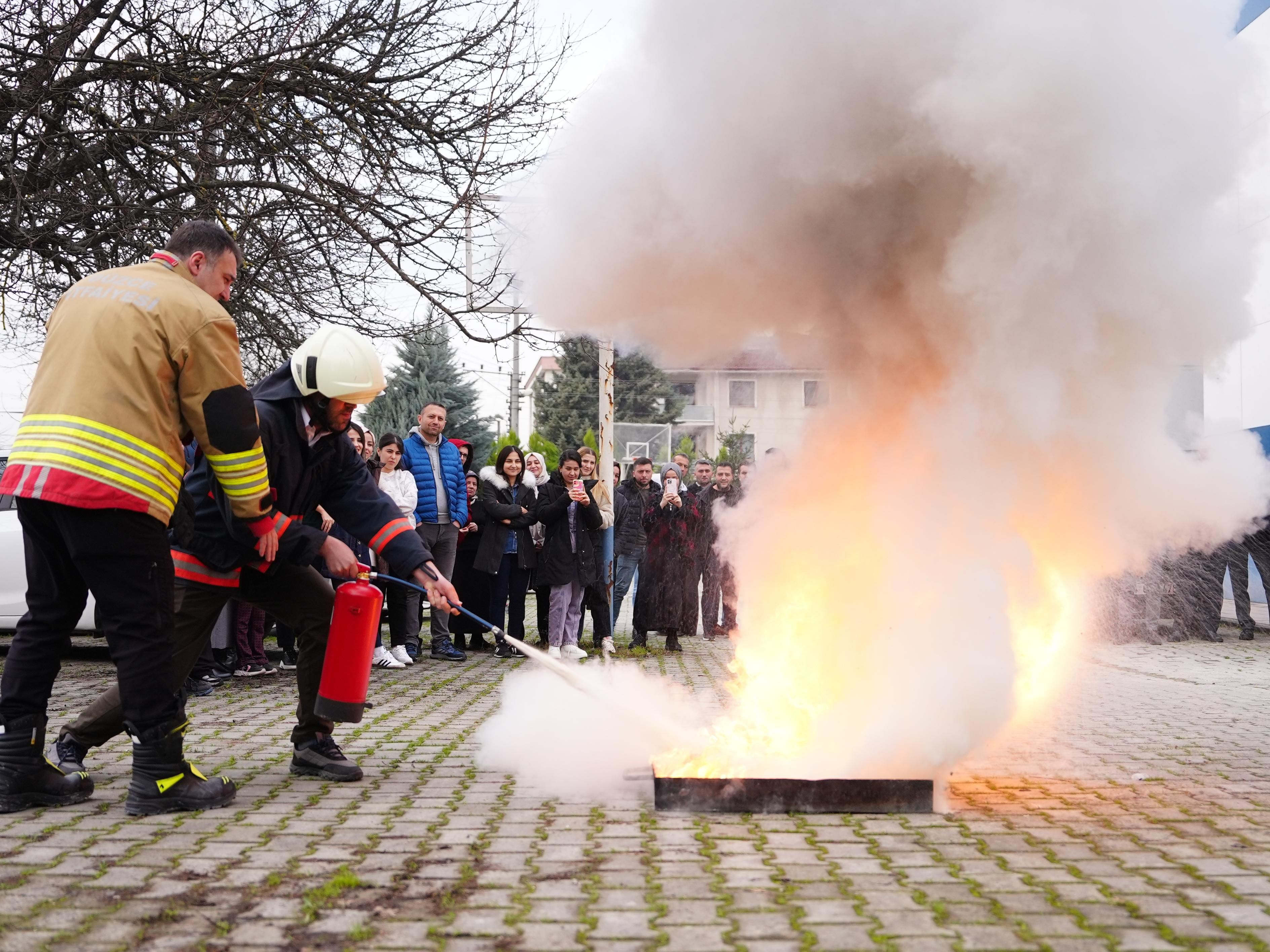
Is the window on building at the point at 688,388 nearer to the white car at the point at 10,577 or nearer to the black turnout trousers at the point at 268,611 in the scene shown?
the black turnout trousers at the point at 268,611

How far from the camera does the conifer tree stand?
1319 inches

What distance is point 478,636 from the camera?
11.6 meters

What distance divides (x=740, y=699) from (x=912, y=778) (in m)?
0.91

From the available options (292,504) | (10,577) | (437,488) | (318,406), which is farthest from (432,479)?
(318,406)

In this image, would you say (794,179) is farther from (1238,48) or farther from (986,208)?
(1238,48)

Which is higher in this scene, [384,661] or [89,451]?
[89,451]

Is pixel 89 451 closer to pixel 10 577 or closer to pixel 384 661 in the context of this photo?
pixel 384 661

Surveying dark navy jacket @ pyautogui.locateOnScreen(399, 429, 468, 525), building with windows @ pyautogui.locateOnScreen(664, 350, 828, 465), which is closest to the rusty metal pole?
dark navy jacket @ pyautogui.locateOnScreen(399, 429, 468, 525)

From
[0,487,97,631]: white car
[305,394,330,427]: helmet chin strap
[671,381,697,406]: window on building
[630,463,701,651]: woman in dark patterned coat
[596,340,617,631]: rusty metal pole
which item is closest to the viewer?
[305,394,330,427]: helmet chin strap

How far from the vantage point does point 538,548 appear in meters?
11.1

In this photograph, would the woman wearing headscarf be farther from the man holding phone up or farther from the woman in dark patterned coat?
the woman in dark patterned coat

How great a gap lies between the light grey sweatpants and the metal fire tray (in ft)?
19.9

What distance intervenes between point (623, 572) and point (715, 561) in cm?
104

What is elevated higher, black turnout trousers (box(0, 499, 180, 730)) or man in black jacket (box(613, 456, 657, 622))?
man in black jacket (box(613, 456, 657, 622))
